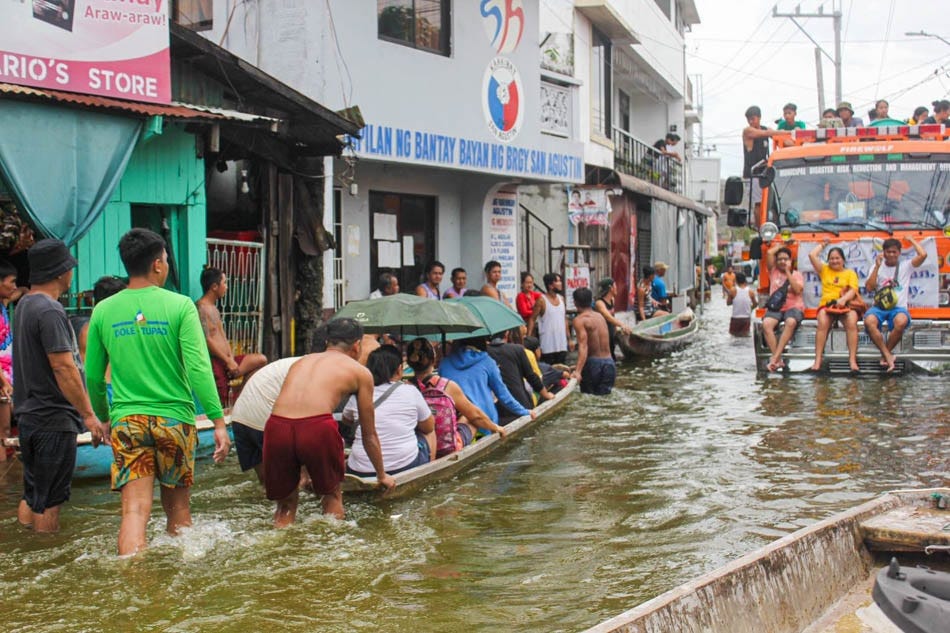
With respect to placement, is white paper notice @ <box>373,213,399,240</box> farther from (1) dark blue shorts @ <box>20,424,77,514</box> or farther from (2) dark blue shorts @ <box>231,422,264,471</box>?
(1) dark blue shorts @ <box>20,424,77,514</box>

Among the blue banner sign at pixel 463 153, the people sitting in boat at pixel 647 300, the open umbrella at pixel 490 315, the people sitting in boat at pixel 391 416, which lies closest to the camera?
the people sitting in boat at pixel 391 416

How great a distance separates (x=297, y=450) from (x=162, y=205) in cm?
504

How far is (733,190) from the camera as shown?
15.6 m

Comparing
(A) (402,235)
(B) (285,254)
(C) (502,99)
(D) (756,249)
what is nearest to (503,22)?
(C) (502,99)

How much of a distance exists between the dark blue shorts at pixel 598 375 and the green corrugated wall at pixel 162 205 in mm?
5288

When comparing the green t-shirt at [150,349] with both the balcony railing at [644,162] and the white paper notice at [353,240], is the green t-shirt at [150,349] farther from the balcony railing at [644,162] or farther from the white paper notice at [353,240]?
the balcony railing at [644,162]

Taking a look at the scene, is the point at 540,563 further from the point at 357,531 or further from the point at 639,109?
the point at 639,109

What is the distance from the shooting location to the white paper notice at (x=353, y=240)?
48.4 feet

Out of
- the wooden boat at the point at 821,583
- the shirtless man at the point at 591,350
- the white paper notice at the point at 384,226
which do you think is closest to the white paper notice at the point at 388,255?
the white paper notice at the point at 384,226

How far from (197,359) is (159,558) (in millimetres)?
1226

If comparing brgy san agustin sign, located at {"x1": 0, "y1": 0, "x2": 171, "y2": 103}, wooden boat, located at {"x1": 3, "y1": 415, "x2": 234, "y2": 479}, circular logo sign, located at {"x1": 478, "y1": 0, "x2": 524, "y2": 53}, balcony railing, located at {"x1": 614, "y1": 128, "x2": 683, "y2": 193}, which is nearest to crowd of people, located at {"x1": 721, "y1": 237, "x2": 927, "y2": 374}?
circular logo sign, located at {"x1": 478, "y1": 0, "x2": 524, "y2": 53}

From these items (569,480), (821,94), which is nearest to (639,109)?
(821,94)

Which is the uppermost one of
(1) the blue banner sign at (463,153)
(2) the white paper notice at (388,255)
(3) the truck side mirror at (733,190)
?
(1) the blue banner sign at (463,153)

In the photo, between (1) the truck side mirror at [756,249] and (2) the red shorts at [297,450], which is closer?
(2) the red shorts at [297,450]
